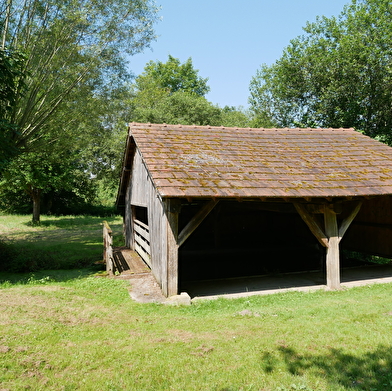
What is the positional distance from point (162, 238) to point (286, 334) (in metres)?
3.34

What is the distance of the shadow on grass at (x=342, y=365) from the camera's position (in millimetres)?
3988

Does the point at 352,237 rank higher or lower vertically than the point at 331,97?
lower

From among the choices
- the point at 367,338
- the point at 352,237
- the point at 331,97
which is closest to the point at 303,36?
the point at 331,97

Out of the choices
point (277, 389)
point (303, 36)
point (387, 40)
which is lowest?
point (277, 389)

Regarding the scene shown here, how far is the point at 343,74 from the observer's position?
72.1 ft

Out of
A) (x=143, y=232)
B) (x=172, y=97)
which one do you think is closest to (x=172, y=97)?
(x=172, y=97)

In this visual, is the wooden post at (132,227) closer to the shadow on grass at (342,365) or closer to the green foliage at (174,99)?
the shadow on grass at (342,365)

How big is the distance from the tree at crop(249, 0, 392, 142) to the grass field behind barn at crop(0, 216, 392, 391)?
17.1 m

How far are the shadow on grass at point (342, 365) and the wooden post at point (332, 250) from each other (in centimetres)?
362

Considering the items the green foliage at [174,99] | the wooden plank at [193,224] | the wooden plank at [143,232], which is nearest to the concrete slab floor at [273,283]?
the wooden plank at [193,224]

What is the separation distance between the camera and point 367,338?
5.12 m

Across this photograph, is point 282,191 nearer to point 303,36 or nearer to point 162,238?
point 162,238

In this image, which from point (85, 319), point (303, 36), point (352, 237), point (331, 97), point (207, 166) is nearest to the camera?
point (85, 319)

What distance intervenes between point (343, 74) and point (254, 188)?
17.8 metres
